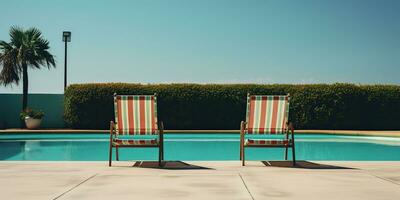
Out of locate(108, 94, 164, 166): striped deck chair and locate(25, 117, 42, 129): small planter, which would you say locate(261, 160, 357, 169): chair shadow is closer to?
locate(108, 94, 164, 166): striped deck chair

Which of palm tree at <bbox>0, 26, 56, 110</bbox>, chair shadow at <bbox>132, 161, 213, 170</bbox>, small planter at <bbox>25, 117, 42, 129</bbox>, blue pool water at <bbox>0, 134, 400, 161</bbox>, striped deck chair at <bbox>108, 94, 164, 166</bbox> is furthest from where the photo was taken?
palm tree at <bbox>0, 26, 56, 110</bbox>

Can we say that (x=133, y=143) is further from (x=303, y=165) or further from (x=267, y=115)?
(x=303, y=165)

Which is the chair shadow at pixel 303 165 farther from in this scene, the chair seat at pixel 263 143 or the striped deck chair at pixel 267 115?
the striped deck chair at pixel 267 115

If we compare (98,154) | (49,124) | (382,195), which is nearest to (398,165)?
(382,195)

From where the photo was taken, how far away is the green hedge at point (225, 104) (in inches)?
797

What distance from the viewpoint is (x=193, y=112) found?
67.3 ft

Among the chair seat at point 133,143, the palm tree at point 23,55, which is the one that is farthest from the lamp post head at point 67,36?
the chair seat at point 133,143

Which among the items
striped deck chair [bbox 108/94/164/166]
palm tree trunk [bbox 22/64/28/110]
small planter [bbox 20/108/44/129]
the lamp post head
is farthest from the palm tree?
striped deck chair [bbox 108/94/164/166]

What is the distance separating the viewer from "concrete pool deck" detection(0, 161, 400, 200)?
183 inches

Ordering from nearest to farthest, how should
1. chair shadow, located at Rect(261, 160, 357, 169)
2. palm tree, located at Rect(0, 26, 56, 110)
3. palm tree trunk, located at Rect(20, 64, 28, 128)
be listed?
chair shadow, located at Rect(261, 160, 357, 169)
palm tree trunk, located at Rect(20, 64, 28, 128)
palm tree, located at Rect(0, 26, 56, 110)

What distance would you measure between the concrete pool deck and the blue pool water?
3.63 metres

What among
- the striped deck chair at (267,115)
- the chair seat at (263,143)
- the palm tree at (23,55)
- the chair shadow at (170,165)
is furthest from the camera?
the palm tree at (23,55)

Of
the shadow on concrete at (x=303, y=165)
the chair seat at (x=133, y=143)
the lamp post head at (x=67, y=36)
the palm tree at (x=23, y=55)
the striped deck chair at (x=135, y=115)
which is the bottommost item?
the shadow on concrete at (x=303, y=165)

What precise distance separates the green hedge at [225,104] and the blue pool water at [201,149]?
9.60ft
